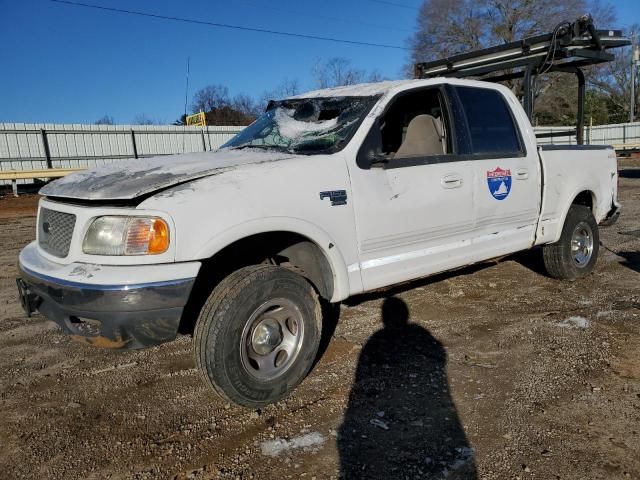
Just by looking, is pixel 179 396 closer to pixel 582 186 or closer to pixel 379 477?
pixel 379 477

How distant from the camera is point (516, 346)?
3820 millimetres

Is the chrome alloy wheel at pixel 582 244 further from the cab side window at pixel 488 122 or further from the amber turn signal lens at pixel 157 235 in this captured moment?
the amber turn signal lens at pixel 157 235

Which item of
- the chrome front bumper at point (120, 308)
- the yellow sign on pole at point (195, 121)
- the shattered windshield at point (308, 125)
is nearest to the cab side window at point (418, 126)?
the shattered windshield at point (308, 125)

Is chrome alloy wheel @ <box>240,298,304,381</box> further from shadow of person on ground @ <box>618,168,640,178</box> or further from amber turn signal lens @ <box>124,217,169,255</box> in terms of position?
shadow of person on ground @ <box>618,168,640,178</box>

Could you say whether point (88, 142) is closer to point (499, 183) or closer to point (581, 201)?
point (581, 201)

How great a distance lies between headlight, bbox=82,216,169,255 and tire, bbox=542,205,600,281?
4187 mm

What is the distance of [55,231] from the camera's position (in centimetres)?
306

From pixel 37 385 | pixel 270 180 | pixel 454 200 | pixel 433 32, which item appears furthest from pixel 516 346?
pixel 433 32

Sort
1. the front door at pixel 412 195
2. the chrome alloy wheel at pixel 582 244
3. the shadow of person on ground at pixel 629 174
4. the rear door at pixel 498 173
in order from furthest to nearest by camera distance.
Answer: the shadow of person on ground at pixel 629 174, the chrome alloy wheel at pixel 582 244, the rear door at pixel 498 173, the front door at pixel 412 195

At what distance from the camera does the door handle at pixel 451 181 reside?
12.7ft

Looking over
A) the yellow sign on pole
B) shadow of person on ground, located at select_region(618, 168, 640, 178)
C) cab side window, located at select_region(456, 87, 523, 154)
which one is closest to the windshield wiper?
cab side window, located at select_region(456, 87, 523, 154)

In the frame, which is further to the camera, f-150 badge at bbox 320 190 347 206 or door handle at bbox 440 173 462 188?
door handle at bbox 440 173 462 188

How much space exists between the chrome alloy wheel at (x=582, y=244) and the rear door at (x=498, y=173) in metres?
0.93

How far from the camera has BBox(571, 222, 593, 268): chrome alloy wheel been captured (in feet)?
17.8
